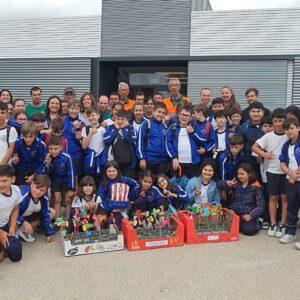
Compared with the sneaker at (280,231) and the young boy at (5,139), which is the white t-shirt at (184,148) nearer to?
the sneaker at (280,231)

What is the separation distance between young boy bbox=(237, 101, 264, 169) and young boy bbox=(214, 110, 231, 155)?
0.22 m

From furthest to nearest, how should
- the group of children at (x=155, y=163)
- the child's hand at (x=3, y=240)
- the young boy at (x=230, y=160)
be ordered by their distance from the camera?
the young boy at (x=230, y=160)
the group of children at (x=155, y=163)
the child's hand at (x=3, y=240)

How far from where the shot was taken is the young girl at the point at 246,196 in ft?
16.0

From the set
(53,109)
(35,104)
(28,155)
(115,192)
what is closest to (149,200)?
(115,192)

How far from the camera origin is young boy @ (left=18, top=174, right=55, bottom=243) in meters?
4.46

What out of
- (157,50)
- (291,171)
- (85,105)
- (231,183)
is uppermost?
(157,50)

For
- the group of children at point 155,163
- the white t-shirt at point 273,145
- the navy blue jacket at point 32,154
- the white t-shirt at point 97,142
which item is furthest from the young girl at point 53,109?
the white t-shirt at point 273,145

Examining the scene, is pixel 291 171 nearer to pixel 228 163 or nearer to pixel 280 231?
pixel 280 231

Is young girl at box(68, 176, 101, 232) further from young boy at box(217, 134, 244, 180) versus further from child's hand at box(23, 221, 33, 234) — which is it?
young boy at box(217, 134, 244, 180)

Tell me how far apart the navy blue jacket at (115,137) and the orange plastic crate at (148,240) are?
1.21 metres

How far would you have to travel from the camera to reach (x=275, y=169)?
4.92 metres

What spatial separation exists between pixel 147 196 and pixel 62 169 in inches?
47.2

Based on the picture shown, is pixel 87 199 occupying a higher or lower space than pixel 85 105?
lower

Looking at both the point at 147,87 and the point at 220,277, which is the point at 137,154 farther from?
the point at 147,87
